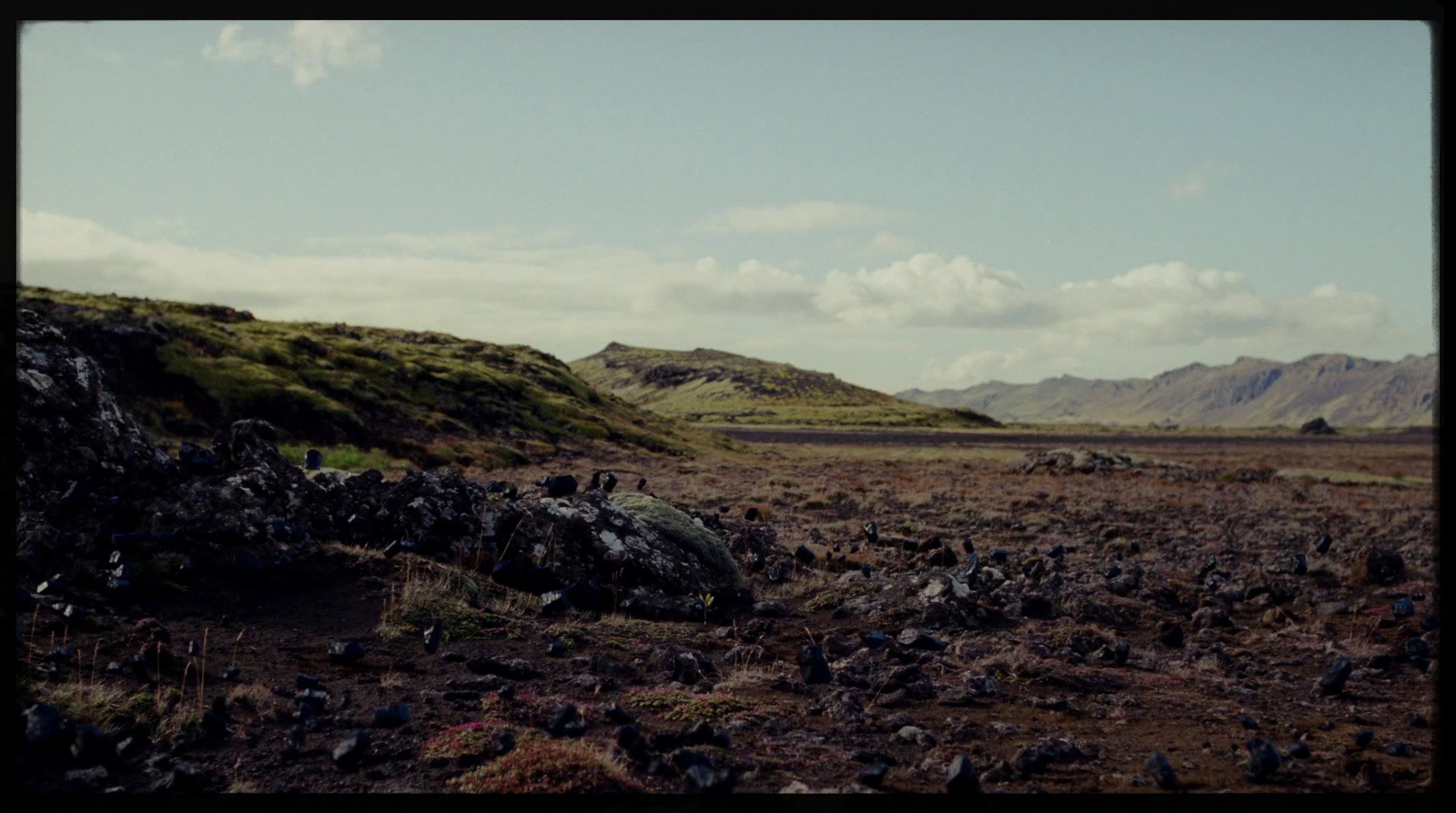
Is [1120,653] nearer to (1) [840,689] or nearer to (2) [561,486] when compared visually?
(1) [840,689]

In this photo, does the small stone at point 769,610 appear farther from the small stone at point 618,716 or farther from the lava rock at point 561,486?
the small stone at point 618,716

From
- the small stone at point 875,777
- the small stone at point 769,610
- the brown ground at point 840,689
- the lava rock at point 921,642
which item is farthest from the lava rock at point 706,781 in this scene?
the small stone at point 769,610

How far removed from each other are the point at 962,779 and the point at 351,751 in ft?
16.4

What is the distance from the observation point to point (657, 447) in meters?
70.6

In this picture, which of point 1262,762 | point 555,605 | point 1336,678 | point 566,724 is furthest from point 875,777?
point 1336,678

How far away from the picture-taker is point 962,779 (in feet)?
21.8

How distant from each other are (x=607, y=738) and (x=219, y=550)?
8.01 meters

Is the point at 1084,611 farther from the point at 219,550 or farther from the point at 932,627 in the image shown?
the point at 219,550

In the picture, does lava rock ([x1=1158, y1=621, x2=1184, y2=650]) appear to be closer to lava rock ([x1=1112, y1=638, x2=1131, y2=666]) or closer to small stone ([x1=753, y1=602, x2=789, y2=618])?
lava rock ([x1=1112, y1=638, x2=1131, y2=666])

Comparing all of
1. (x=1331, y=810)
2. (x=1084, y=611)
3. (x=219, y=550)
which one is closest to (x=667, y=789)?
(x=1331, y=810)

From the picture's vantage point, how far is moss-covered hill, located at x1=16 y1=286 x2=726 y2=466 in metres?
42.0

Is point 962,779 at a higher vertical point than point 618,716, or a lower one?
higher

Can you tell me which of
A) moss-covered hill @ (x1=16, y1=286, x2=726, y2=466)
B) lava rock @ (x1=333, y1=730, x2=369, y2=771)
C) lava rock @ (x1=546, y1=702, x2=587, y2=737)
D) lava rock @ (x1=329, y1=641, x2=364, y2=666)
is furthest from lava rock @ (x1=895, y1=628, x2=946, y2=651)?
moss-covered hill @ (x1=16, y1=286, x2=726, y2=466)

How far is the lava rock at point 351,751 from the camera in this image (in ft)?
22.4
